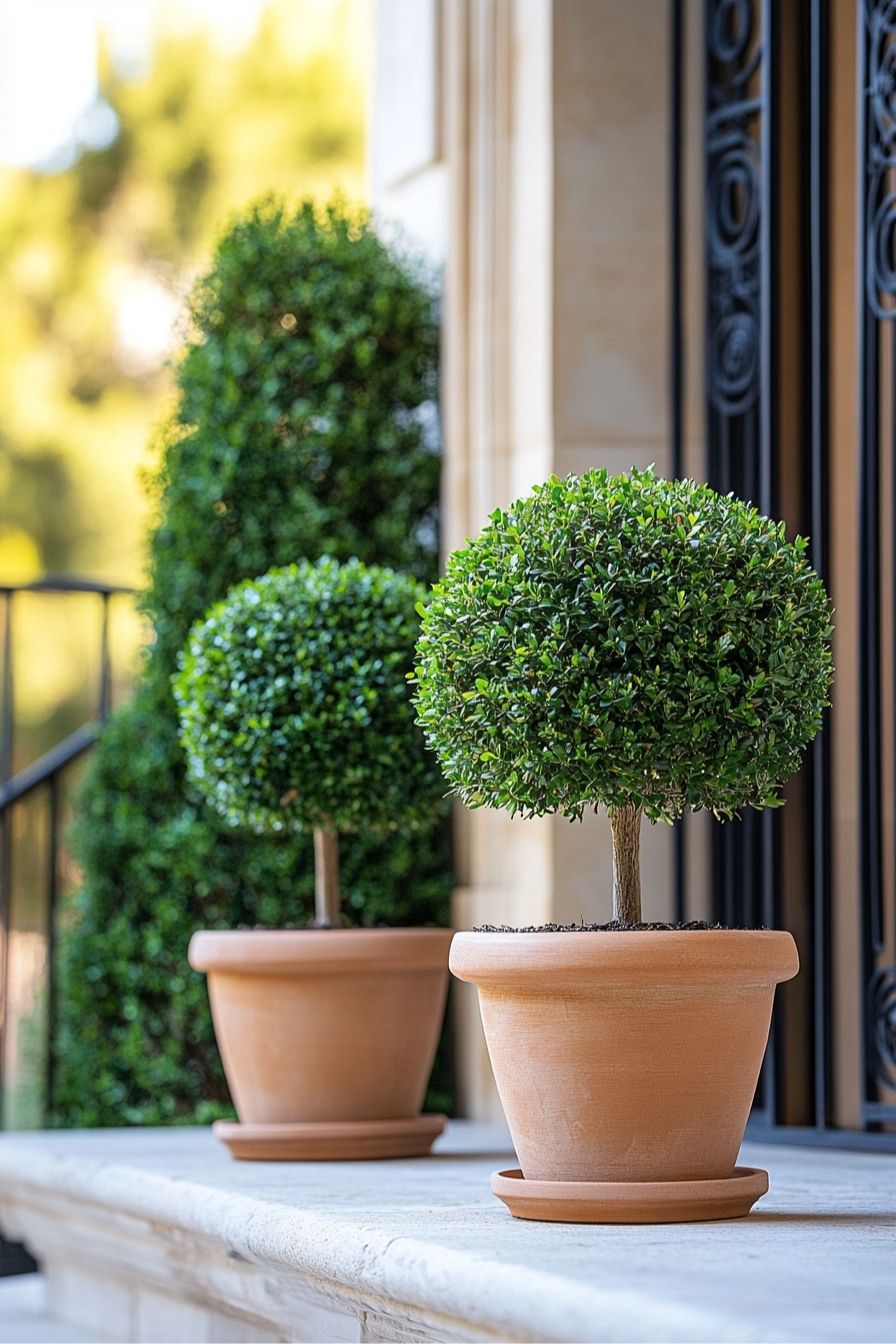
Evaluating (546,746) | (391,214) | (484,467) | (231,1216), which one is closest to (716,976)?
(546,746)

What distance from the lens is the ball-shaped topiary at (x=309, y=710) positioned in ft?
11.7

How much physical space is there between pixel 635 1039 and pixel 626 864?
31cm

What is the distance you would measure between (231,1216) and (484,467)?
225 cm

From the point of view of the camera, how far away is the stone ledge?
6.39 feet

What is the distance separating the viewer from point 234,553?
4.73 metres

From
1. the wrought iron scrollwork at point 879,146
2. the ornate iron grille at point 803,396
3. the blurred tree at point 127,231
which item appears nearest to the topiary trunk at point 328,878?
the ornate iron grille at point 803,396

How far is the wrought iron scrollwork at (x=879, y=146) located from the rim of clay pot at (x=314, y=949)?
169 centimetres

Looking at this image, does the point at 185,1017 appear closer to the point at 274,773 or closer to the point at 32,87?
the point at 274,773

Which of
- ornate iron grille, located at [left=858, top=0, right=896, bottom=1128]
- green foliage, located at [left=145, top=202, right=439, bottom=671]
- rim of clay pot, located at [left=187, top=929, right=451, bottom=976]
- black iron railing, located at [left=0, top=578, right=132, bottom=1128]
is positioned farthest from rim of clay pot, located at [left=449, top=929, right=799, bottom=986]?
black iron railing, located at [left=0, top=578, right=132, bottom=1128]

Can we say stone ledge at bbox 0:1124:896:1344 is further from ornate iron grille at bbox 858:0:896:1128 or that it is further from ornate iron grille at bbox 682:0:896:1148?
ornate iron grille at bbox 682:0:896:1148

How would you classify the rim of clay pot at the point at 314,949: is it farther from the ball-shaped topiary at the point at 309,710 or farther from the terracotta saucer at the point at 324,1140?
the terracotta saucer at the point at 324,1140

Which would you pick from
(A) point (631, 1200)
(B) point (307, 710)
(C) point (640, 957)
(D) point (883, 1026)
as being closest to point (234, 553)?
(B) point (307, 710)

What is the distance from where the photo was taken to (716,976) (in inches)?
99.3

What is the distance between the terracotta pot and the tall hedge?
206 centimetres
